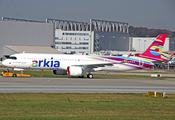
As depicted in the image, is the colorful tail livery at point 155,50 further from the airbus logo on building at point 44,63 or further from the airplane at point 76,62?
the airbus logo on building at point 44,63

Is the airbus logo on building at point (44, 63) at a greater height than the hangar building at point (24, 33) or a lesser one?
lesser

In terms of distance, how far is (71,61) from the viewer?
1741 inches

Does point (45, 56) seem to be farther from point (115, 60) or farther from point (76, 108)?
point (76, 108)

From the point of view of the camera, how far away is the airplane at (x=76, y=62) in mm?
42566

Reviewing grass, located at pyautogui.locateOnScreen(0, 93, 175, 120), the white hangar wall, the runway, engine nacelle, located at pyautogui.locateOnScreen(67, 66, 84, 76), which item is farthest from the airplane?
the white hangar wall

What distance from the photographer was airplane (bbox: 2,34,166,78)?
42566 millimetres

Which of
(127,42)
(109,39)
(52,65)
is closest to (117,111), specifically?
(52,65)

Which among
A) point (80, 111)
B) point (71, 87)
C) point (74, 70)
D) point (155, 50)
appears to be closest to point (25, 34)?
point (155, 50)

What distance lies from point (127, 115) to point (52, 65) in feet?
96.5

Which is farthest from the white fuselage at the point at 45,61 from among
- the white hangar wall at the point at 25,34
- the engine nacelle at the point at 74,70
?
the white hangar wall at the point at 25,34

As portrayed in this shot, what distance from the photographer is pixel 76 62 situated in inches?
1754

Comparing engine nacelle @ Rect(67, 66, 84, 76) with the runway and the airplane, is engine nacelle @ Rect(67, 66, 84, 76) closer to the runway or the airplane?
the airplane

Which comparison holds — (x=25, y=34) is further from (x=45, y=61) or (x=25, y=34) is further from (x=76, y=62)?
(x=45, y=61)

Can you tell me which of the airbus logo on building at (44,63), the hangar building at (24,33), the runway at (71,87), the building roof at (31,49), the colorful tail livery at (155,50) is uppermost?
the hangar building at (24,33)
